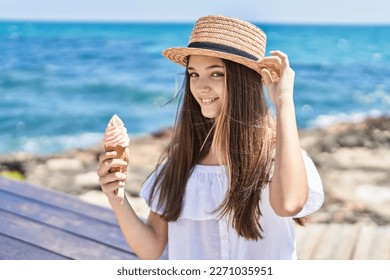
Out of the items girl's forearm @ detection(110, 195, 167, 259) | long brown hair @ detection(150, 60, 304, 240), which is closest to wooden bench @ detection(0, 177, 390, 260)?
girl's forearm @ detection(110, 195, 167, 259)

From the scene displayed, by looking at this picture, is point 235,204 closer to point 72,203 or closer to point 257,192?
point 257,192

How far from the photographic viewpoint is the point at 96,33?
26.3m

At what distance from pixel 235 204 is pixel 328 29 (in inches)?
1023

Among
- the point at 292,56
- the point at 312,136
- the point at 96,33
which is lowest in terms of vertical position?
the point at 312,136

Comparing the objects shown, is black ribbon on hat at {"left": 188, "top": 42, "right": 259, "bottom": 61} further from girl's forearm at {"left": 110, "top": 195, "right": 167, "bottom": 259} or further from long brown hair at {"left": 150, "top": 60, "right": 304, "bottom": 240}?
girl's forearm at {"left": 110, "top": 195, "right": 167, "bottom": 259}

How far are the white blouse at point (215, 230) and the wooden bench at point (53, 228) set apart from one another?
32.3 inches

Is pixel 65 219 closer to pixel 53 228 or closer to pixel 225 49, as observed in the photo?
pixel 53 228

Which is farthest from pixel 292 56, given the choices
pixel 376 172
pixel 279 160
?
pixel 279 160

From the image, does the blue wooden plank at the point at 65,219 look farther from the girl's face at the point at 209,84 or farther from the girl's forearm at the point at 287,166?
the girl's forearm at the point at 287,166

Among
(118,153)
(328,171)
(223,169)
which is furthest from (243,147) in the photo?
(328,171)

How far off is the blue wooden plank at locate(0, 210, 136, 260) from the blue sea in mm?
8238

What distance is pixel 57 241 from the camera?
262cm

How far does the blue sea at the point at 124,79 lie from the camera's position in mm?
12727

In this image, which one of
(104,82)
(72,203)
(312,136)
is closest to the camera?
(72,203)
